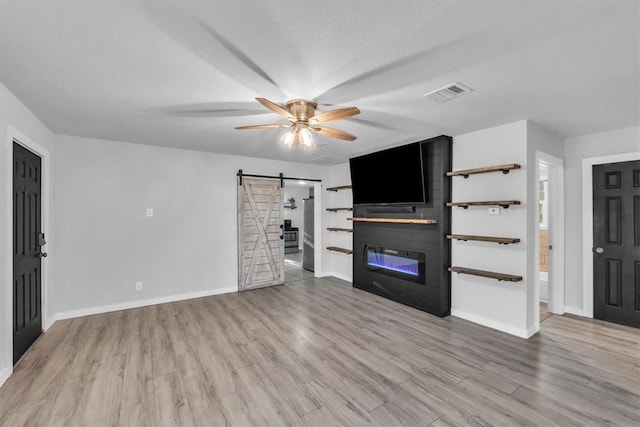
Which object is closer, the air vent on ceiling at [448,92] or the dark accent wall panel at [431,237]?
the air vent on ceiling at [448,92]

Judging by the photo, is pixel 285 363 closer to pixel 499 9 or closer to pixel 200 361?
pixel 200 361

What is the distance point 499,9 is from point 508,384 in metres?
2.65

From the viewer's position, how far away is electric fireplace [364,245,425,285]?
13.5 ft

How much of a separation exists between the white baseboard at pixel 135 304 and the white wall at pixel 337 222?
211 cm

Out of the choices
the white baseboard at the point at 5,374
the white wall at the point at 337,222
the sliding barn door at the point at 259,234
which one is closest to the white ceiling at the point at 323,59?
the sliding barn door at the point at 259,234

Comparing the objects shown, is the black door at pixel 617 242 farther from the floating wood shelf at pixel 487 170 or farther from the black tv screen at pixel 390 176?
the black tv screen at pixel 390 176

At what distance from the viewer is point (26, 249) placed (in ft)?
9.43

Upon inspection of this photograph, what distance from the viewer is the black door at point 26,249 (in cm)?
264

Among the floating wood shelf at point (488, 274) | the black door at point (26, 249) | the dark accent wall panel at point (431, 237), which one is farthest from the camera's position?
the dark accent wall panel at point (431, 237)

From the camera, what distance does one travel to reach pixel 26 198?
114 inches

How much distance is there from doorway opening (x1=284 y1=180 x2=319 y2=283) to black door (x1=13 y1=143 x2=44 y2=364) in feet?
11.9

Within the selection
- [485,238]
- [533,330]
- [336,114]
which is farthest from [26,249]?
[533,330]

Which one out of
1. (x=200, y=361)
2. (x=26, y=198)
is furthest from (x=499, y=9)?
(x=26, y=198)

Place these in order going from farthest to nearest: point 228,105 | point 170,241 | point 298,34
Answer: point 170,241 < point 228,105 < point 298,34
